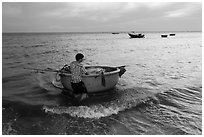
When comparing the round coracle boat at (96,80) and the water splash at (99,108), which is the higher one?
Answer: the round coracle boat at (96,80)

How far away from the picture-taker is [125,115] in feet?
22.0

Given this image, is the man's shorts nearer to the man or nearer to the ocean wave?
the man

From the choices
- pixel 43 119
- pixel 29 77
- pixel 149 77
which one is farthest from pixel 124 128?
pixel 29 77

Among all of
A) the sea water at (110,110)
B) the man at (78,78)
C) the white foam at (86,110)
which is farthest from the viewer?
the man at (78,78)

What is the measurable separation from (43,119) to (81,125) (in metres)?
1.32

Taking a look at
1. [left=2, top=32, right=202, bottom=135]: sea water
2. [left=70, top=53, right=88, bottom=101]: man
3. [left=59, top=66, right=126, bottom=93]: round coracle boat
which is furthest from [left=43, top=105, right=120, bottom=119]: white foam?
[left=59, top=66, right=126, bottom=93]: round coracle boat

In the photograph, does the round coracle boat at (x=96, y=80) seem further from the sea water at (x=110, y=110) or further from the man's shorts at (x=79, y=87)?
the sea water at (x=110, y=110)

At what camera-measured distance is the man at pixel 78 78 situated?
23.6 feet

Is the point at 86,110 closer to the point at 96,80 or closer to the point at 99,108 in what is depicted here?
the point at 99,108

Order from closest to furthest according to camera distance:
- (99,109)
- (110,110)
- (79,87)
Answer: (110,110), (99,109), (79,87)

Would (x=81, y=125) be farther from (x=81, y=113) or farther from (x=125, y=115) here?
(x=125, y=115)

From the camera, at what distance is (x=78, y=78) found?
290 inches

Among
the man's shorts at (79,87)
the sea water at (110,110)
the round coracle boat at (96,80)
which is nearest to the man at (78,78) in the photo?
the man's shorts at (79,87)

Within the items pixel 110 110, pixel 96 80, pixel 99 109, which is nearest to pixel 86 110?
pixel 99 109
